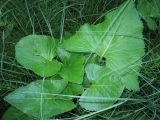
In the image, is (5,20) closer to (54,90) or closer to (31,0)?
(31,0)

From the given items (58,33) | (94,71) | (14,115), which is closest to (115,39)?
(94,71)

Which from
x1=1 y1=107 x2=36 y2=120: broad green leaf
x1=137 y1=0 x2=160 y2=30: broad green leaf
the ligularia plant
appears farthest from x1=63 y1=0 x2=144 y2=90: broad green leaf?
x1=1 y1=107 x2=36 y2=120: broad green leaf

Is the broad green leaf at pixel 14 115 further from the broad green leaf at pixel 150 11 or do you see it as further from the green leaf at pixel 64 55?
the broad green leaf at pixel 150 11

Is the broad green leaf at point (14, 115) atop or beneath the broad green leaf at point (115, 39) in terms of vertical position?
beneath

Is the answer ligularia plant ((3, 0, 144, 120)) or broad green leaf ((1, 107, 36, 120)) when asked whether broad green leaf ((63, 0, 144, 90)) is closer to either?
ligularia plant ((3, 0, 144, 120))

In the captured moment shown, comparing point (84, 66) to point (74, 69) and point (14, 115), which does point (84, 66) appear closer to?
point (74, 69)

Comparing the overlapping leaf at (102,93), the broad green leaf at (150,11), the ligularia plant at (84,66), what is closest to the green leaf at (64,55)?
the ligularia plant at (84,66)

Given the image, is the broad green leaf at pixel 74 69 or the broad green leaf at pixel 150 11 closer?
the broad green leaf at pixel 74 69
